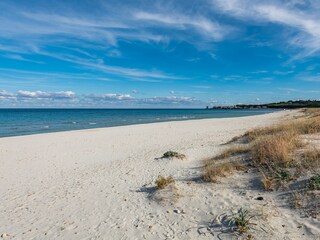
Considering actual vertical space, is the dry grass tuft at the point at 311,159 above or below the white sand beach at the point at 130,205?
above

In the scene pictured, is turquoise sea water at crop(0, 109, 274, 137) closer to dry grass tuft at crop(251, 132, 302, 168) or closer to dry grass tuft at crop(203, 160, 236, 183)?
dry grass tuft at crop(203, 160, 236, 183)

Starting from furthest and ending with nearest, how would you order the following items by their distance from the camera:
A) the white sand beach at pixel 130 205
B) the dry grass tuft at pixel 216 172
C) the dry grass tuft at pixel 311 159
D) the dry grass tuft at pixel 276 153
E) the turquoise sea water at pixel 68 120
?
the turquoise sea water at pixel 68 120 < the dry grass tuft at pixel 276 153 < the dry grass tuft at pixel 216 172 < the dry grass tuft at pixel 311 159 < the white sand beach at pixel 130 205

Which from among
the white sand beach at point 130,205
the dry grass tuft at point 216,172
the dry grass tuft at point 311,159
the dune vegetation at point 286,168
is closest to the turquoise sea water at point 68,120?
the white sand beach at point 130,205

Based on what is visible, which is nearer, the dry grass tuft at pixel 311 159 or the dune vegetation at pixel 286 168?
the dune vegetation at pixel 286 168

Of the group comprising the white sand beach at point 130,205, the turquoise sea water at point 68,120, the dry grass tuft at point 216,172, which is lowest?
the turquoise sea water at point 68,120

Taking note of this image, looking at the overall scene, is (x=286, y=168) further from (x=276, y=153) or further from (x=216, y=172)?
(x=216, y=172)

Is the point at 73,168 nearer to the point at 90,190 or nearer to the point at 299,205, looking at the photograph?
the point at 90,190

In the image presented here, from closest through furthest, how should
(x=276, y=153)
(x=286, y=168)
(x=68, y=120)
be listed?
(x=286, y=168) → (x=276, y=153) → (x=68, y=120)

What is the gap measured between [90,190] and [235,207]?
438cm

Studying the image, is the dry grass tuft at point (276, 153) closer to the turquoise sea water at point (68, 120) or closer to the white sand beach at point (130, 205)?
the white sand beach at point (130, 205)

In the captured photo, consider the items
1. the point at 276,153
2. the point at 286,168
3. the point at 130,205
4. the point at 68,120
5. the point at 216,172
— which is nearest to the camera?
the point at 130,205

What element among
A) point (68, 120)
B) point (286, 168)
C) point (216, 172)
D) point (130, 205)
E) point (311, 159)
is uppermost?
point (311, 159)

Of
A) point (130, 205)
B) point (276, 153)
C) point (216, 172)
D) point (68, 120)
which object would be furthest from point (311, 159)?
point (68, 120)

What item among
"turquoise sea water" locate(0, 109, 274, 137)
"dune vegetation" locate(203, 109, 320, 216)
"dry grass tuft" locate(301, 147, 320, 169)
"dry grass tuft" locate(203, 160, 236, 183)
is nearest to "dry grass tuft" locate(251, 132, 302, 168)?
"dune vegetation" locate(203, 109, 320, 216)
